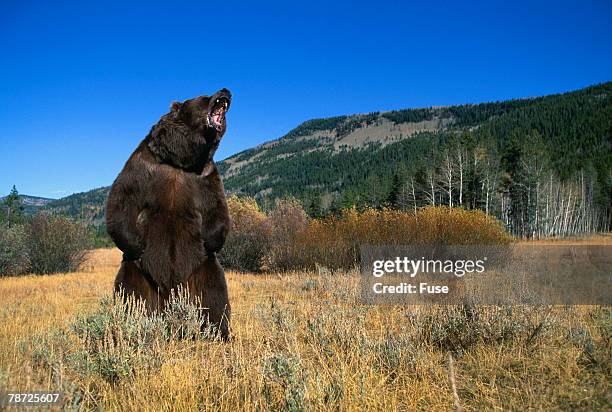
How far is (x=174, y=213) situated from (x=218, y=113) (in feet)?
3.19

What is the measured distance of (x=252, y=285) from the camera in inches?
520

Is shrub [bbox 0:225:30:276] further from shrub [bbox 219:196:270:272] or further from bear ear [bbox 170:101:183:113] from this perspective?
bear ear [bbox 170:101:183:113]

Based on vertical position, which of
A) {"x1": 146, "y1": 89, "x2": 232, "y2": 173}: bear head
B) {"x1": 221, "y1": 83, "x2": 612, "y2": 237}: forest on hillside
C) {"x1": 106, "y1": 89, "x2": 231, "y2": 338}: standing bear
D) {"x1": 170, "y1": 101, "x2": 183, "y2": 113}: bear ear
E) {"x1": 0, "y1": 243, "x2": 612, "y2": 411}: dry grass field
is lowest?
{"x1": 0, "y1": 243, "x2": 612, "y2": 411}: dry grass field

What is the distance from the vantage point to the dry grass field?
2445 mm

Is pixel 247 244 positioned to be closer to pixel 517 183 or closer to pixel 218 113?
pixel 218 113

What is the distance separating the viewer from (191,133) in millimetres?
3646

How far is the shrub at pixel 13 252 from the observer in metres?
20.0

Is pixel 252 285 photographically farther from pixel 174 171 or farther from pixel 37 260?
pixel 37 260

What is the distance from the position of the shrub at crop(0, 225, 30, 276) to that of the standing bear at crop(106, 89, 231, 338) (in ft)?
68.8

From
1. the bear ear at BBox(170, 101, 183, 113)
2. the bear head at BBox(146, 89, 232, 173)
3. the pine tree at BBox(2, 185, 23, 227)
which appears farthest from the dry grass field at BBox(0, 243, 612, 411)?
the pine tree at BBox(2, 185, 23, 227)

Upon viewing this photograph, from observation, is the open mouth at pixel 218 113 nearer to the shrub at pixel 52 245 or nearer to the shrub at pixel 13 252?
the shrub at pixel 13 252

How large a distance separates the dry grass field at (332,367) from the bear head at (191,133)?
4.15 ft

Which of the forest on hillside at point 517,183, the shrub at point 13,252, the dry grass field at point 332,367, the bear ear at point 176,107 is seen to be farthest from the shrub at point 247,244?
the forest on hillside at point 517,183

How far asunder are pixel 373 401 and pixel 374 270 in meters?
9.82
